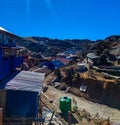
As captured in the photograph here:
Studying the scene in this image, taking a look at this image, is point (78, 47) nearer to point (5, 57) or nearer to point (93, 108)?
point (93, 108)

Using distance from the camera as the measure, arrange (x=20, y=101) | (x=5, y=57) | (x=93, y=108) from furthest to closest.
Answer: (x=93, y=108), (x=5, y=57), (x=20, y=101)

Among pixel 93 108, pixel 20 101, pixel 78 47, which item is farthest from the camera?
pixel 78 47

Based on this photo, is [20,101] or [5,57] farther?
[5,57]

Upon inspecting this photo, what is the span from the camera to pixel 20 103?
53.7 feet

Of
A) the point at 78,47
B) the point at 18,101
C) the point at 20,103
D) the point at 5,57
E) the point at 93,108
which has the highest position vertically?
the point at 78,47

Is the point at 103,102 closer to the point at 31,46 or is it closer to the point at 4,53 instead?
the point at 4,53

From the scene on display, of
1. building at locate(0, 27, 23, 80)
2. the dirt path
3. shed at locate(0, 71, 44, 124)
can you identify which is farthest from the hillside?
shed at locate(0, 71, 44, 124)

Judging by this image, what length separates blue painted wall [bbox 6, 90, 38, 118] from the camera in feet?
53.4

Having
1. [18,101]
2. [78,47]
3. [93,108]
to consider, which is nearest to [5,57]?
[18,101]

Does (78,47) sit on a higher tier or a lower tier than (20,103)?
higher

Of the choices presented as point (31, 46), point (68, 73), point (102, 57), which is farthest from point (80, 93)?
point (31, 46)

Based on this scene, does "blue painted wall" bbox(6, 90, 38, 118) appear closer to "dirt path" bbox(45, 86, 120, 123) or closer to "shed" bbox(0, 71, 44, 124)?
"shed" bbox(0, 71, 44, 124)

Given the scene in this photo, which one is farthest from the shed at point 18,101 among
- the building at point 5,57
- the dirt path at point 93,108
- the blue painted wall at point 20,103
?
the dirt path at point 93,108

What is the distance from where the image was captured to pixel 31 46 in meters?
119
